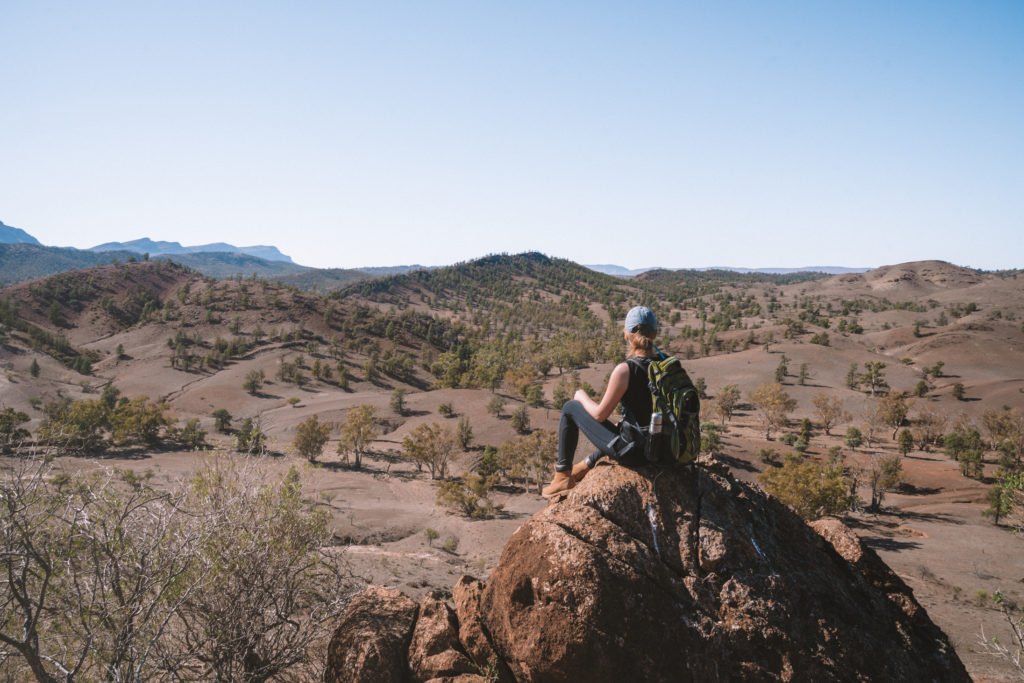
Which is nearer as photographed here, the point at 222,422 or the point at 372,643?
the point at 372,643

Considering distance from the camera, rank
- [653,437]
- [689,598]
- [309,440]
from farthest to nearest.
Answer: [309,440] < [653,437] < [689,598]

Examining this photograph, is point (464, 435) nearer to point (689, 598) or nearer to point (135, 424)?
point (135, 424)

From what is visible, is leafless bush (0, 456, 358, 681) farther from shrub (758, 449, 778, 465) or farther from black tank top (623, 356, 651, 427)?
shrub (758, 449, 778, 465)

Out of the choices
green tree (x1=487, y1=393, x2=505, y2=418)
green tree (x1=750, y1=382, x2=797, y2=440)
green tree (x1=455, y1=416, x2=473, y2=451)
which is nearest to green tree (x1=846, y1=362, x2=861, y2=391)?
green tree (x1=750, y1=382, x2=797, y2=440)

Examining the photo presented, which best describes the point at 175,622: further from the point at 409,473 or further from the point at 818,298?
the point at 818,298

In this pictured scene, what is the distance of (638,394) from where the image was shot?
5020mm

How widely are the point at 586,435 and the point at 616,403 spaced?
27.2 inches

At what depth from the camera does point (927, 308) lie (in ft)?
465

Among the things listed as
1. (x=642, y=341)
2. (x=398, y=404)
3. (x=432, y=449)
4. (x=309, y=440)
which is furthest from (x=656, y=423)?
(x=398, y=404)

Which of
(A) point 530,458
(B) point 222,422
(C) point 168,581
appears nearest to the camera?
(C) point 168,581

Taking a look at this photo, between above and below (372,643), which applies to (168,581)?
above

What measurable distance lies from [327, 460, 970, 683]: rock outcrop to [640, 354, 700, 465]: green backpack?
0.50 metres

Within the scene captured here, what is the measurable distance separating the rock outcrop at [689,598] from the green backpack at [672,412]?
50cm

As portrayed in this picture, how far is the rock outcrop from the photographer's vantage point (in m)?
4.47
